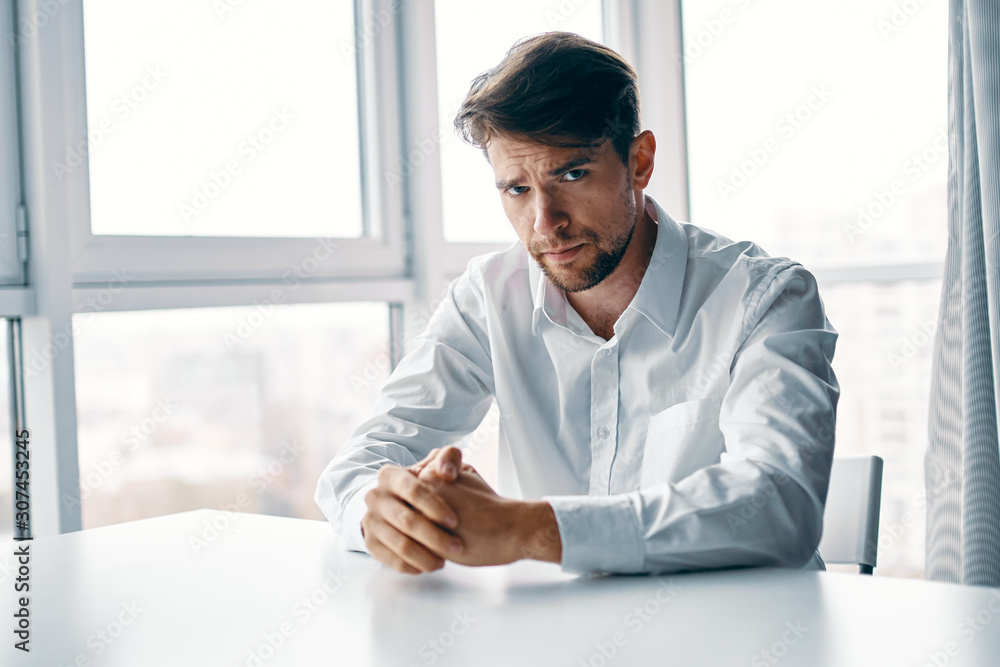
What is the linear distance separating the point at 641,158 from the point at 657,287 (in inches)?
10.8

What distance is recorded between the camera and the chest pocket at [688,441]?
1.30 m

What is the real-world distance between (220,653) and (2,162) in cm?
120

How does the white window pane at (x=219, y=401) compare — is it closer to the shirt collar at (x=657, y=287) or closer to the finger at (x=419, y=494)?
the shirt collar at (x=657, y=287)

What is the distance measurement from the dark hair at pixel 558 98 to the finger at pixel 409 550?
68 cm

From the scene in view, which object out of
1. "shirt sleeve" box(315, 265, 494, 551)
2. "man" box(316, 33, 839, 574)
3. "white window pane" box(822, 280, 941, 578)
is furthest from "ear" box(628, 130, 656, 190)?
"white window pane" box(822, 280, 941, 578)

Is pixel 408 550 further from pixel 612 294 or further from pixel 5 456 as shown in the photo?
pixel 5 456

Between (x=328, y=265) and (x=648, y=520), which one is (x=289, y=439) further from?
(x=648, y=520)

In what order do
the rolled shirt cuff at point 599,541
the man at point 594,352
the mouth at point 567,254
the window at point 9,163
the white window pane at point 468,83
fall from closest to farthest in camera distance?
the rolled shirt cuff at point 599,541 → the man at point 594,352 → the mouth at point 567,254 → the window at point 9,163 → the white window pane at point 468,83

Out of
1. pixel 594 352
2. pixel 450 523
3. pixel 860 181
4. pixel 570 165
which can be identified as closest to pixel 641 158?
pixel 570 165

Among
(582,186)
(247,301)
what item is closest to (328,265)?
(247,301)

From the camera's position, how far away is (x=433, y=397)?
4.75 feet

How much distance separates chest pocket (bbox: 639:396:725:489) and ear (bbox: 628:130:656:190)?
420 millimetres

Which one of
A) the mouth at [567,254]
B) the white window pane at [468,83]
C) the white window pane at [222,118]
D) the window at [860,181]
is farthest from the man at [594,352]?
the window at [860,181]

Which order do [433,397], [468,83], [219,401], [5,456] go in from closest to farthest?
[433,397] → [5,456] → [219,401] → [468,83]
